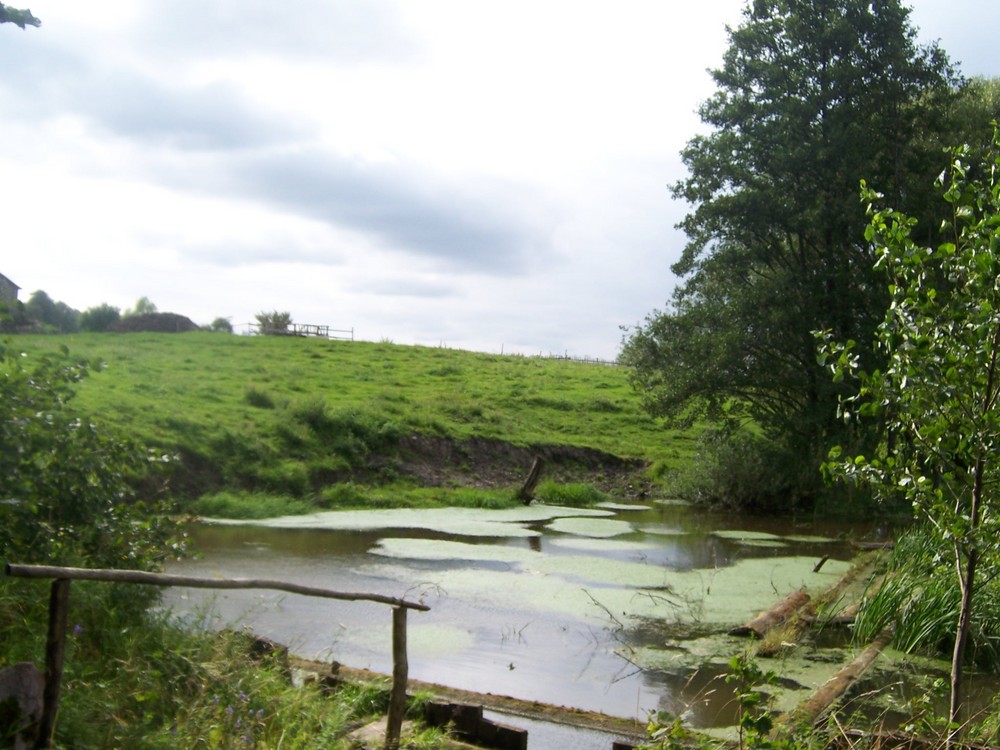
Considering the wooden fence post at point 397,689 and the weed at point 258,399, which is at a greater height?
the weed at point 258,399

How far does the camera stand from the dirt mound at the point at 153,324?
40031 millimetres

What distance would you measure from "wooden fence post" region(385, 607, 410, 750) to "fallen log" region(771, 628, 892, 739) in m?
2.24

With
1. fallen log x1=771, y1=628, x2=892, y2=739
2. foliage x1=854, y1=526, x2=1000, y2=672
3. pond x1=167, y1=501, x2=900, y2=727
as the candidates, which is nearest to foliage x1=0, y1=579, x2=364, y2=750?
pond x1=167, y1=501, x2=900, y2=727

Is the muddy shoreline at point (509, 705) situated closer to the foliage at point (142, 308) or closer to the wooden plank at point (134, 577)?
the wooden plank at point (134, 577)

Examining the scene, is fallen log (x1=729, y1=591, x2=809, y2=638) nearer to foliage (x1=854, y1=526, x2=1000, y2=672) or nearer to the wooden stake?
foliage (x1=854, y1=526, x2=1000, y2=672)

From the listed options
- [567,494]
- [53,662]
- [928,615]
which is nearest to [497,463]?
[567,494]

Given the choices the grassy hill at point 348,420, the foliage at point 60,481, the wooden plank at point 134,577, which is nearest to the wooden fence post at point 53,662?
the wooden plank at point 134,577

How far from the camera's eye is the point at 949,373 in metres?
5.23

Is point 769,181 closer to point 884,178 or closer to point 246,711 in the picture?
point 884,178

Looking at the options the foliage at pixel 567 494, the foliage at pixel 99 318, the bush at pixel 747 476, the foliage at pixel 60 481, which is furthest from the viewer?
the foliage at pixel 99 318

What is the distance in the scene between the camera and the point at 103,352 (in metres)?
30.3

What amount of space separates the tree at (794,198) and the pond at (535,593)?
4179 millimetres

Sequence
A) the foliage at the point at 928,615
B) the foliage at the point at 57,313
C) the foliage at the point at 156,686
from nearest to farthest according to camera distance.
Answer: the foliage at the point at 156,686 < the foliage at the point at 928,615 < the foliage at the point at 57,313

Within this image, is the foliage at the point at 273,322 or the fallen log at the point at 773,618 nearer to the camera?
the fallen log at the point at 773,618
